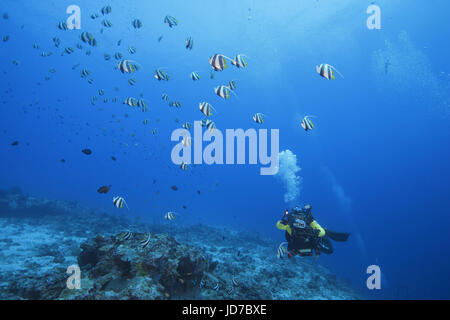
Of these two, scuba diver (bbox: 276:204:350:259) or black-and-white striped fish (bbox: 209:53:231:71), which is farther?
scuba diver (bbox: 276:204:350:259)

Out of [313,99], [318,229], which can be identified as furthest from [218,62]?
[313,99]

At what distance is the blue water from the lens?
32.3 meters

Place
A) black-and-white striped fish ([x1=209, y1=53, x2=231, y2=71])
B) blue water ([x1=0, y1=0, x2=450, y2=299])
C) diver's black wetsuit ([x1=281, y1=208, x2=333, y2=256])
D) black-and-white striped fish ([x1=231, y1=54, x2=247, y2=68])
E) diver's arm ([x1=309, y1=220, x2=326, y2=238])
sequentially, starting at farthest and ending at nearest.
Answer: blue water ([x1=0, y1=0, x2=450, y2=299])
diver's arm ([x1=309, y1=220, x2=326, y2=238])
diver's black wetsuit ([x1=281, y1=208, x2=333, y2=256])
black-and-white striped fish ([x1=231, y1=54, x2=247, y2=68])
black-and-white striped fish ([x1=209, y1=53, x2=231, y2=71])

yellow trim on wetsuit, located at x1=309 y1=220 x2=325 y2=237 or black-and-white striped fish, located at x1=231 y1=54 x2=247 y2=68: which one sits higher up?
black-and-white striped fish, located at x1=231 y1=54 x2=247 y2=68

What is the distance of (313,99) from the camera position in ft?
227

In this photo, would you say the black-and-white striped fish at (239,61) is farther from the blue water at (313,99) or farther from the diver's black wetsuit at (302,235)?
the blue water at (313,99)

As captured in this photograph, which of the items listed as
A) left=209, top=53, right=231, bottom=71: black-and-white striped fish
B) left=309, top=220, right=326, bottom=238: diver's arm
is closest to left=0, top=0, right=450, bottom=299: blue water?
left=309, top=220, right=326, bottom=238: diver's arm

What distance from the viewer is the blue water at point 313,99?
32.3 m

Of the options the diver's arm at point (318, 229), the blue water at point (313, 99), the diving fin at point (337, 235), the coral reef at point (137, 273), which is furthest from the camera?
the blue water at point (313, 99)

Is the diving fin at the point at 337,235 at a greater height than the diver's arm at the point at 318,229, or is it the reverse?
the diver's arm at the point at 318,229

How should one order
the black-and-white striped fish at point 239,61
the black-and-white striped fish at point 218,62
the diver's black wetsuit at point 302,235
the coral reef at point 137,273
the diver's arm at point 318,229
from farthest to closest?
the diver's arm at point 318,229 → the diver's black wetsuit at point 302,235 → the black-and-white striped fish at point 239,61 → the black-and-white striped fish at point 218,62 → the coral reef at point 137,273

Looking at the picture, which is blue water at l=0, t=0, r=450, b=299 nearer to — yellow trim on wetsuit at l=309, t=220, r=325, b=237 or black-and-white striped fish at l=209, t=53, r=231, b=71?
yellow trim on wetsuit at l=309, t=220, r=325, b=237

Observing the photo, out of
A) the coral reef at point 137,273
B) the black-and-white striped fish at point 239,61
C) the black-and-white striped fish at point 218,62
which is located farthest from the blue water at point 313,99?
the black-and-white striped fish at point 218,62

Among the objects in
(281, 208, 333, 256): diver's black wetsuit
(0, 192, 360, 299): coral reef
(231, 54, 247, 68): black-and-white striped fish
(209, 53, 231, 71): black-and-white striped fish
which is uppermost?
(231, 54, 247, 68): black-and-white striped fish
